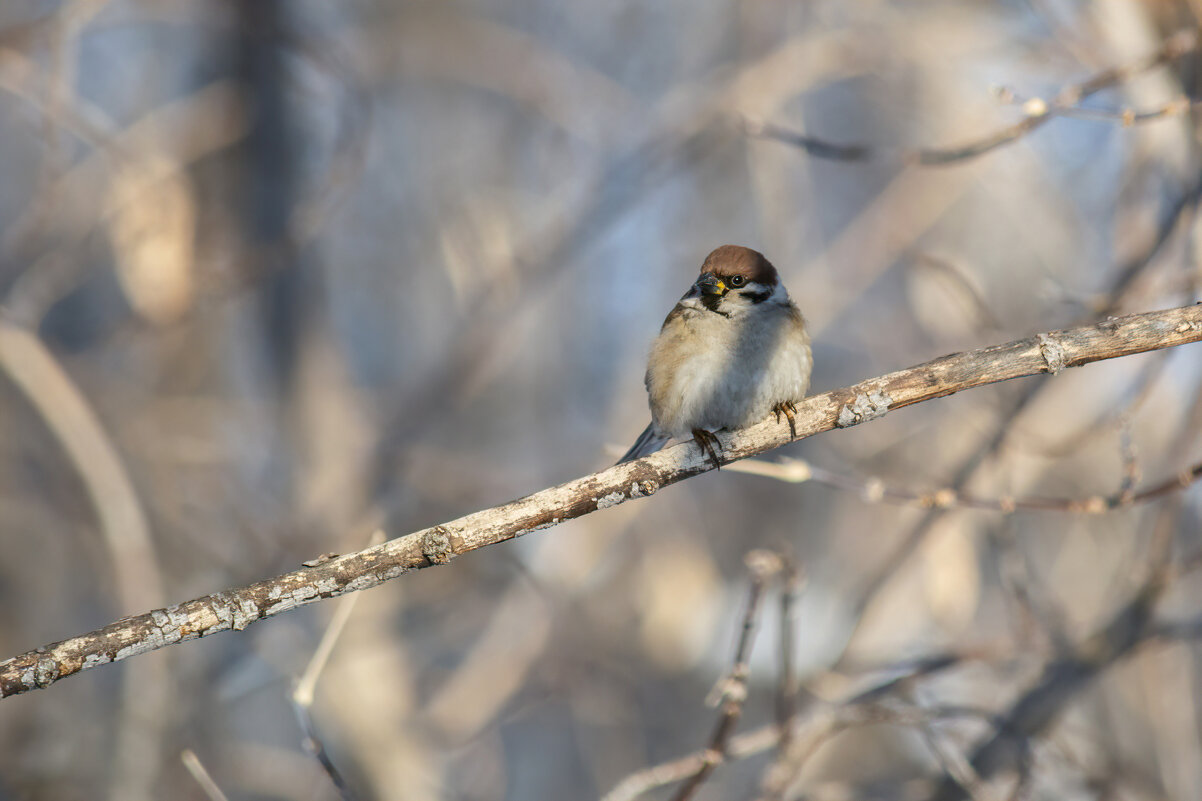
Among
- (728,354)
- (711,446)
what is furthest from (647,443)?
(711,446)

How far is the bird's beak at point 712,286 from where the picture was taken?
11.1 feet

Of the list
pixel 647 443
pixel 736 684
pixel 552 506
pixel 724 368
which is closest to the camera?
pixel 552 506

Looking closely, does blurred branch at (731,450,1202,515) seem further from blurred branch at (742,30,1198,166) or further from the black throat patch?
blurred branch at (742,30,1198,166)

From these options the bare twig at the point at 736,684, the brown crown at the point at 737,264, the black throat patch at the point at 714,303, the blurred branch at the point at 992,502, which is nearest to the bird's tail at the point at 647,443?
the black throat patch at the point at 714,303

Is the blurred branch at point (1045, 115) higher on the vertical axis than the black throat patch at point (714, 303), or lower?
lower

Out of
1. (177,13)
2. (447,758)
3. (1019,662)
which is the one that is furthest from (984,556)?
(177,13)

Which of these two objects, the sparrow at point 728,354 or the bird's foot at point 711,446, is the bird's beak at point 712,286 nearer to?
the sparrow at point 728,354

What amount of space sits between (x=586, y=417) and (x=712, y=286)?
522 cm

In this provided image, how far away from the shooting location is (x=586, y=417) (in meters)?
8.54

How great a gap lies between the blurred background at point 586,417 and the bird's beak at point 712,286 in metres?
0.52

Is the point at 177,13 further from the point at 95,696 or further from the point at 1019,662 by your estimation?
the point at 1019,662

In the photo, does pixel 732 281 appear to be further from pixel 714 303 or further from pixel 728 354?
pixel 728 354

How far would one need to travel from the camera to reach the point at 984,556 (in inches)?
279

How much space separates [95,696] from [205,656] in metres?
1.22
